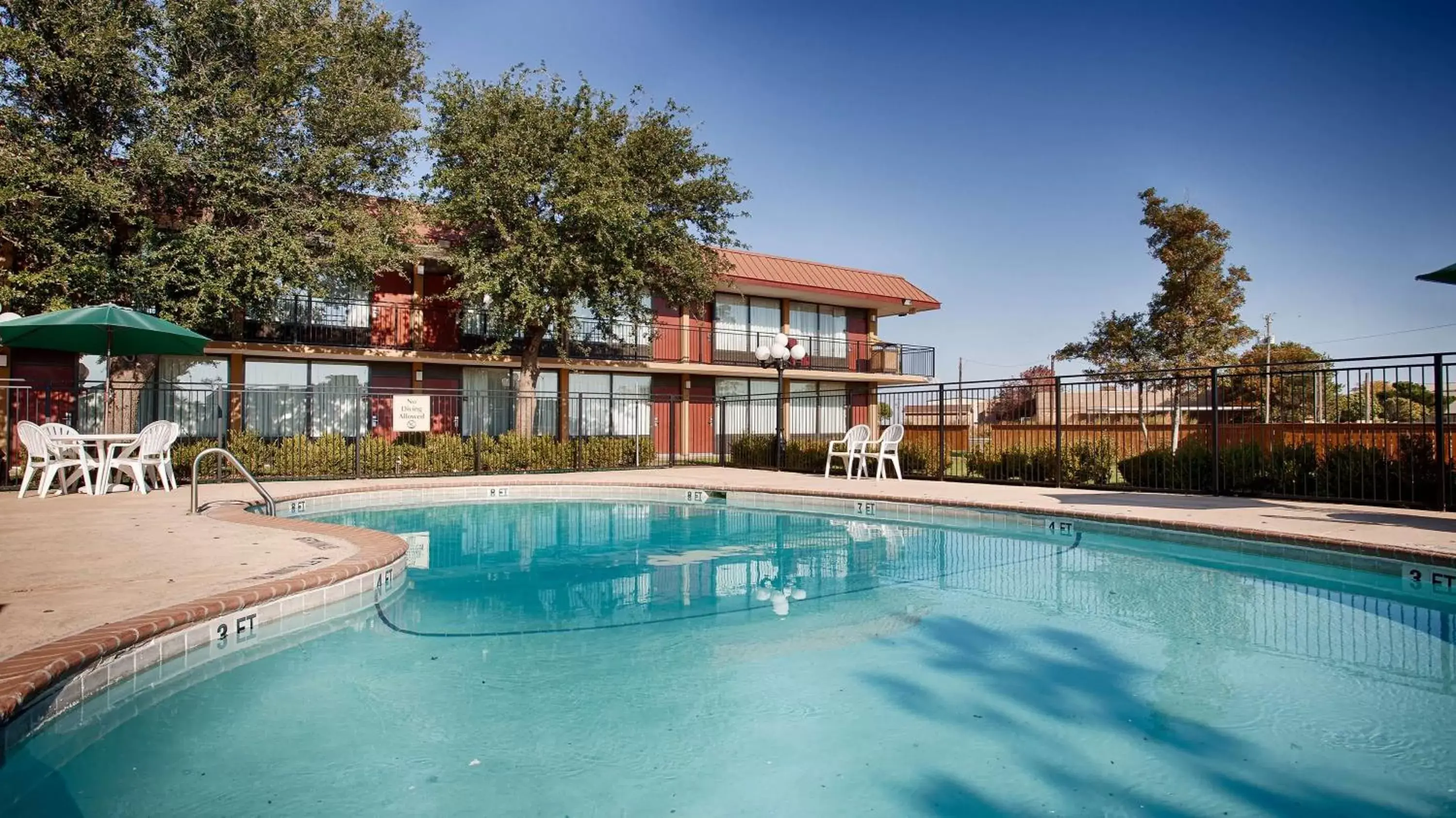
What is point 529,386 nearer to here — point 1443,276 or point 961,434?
point 961,434

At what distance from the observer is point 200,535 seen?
6.43 m

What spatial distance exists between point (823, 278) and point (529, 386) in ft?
36.7

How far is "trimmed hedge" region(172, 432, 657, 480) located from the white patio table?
2.18m

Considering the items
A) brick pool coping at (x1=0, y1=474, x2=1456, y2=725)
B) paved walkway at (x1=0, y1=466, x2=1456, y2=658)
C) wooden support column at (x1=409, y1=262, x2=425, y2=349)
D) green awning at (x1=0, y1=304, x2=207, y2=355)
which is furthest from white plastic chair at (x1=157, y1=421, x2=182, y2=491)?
wooden support column at (x1=409, y1=262, x2=425, y2=349)

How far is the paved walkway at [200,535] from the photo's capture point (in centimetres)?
407

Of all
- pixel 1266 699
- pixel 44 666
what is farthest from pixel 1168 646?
pixel 44 666

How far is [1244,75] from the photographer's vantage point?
517 inches

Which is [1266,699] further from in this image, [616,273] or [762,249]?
[762,249]

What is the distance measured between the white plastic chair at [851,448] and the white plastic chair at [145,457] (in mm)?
10186

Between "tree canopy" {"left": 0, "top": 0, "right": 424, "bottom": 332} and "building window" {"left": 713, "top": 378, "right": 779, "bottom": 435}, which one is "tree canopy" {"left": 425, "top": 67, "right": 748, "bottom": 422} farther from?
"building window" {"left": 713, "top": 378, "right": 779, "bottom": 435}

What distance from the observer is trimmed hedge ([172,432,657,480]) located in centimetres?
1357

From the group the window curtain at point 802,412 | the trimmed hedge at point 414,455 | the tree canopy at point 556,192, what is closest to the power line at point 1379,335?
the window curtain at point 802,412

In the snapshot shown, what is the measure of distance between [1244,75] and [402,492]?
50.9 feet

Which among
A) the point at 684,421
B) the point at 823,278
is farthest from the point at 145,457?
the point at 823,278
